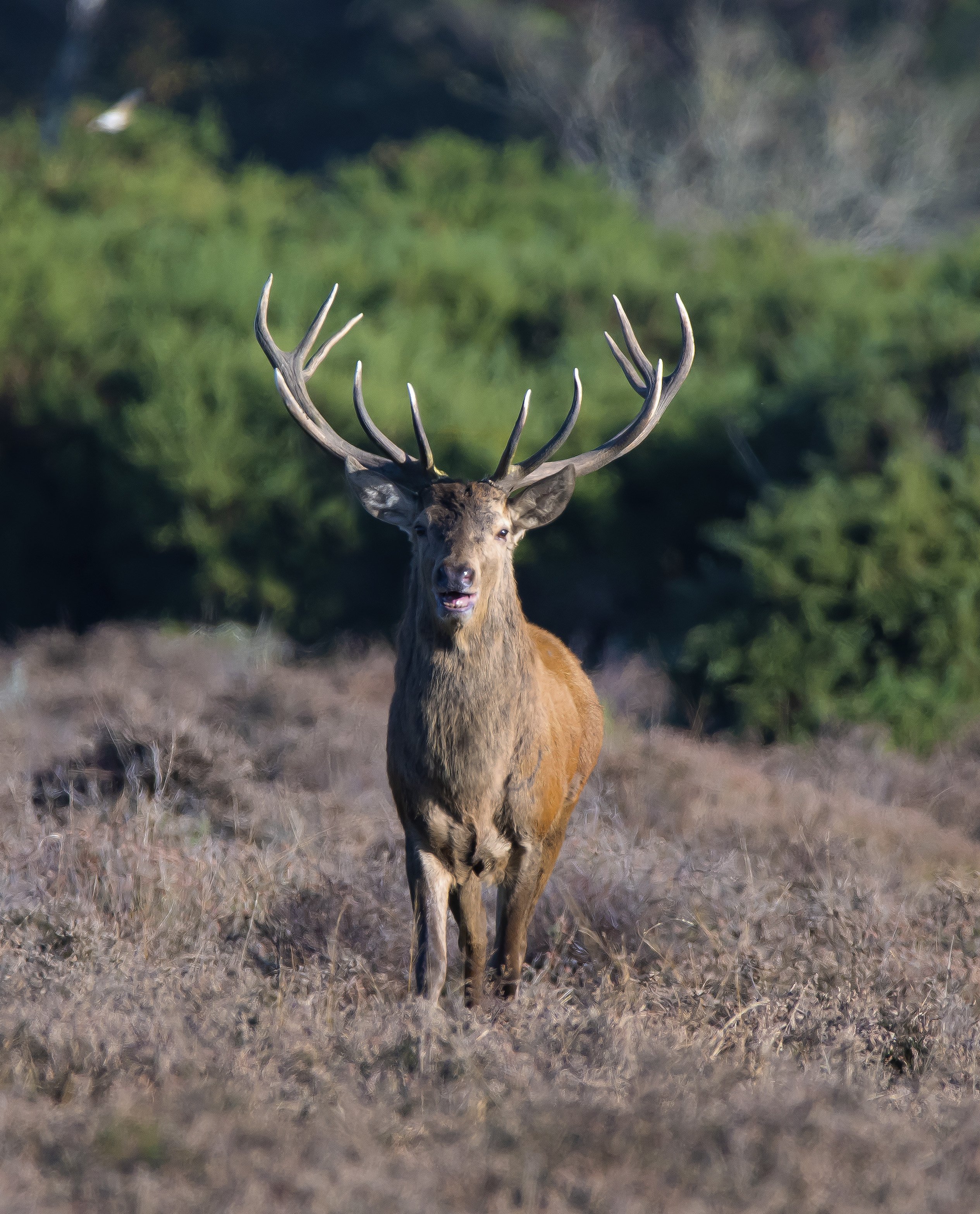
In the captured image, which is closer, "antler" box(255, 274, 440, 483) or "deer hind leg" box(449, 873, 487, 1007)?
"deer hind leg" box(449, 873, 487, 1007)

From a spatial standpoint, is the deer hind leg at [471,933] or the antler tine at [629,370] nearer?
the deer hind leg at [471,933]

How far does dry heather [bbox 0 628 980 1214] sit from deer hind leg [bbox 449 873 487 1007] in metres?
0.22

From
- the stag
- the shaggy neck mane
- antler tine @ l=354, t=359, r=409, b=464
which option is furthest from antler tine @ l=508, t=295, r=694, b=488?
the shaggy neck mane

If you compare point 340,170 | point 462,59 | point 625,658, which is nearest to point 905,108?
point 462,59

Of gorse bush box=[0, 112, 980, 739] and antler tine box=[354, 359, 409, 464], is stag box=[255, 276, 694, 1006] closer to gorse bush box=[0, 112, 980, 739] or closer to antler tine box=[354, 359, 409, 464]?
antler tine box=[354, 359, 409, 464]

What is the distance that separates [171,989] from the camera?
438cm

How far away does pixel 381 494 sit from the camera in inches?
213

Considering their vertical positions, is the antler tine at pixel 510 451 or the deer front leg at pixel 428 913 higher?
the antler tine at pixel 510 451

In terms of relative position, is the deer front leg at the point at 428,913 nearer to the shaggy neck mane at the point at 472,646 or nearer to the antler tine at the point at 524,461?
the shaggy neck mane at the point at 472,646

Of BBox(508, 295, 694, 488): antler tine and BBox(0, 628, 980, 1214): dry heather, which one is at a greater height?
BBox(508, 295, 694, 488): antler tine

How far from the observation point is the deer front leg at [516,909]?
5.07 metres

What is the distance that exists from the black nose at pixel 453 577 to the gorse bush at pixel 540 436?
18.5 ft

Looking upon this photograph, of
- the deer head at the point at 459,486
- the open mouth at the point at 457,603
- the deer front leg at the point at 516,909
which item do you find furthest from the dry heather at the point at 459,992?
the deer head at the point at 459,486

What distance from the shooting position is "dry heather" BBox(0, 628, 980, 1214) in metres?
3.12
